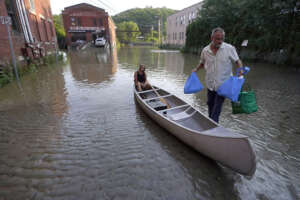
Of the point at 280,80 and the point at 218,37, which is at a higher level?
the point at 218,37

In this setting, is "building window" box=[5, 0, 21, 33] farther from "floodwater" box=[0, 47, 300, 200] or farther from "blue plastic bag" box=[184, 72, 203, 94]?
"blue plastic bag" box=[184, 72, 203, 94]

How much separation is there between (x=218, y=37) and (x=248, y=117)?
3127 millimetres

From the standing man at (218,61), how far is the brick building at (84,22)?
136 ft

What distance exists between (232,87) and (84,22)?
44.2 m

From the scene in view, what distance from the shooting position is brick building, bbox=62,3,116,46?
39.1 metres

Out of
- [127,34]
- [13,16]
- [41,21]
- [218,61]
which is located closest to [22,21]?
[13,16]

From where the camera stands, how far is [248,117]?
16.5 feet

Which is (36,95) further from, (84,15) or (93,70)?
(84,15)

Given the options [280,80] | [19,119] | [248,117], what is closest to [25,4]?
[19,119]

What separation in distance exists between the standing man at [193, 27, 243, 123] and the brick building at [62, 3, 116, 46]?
4142 centimetres

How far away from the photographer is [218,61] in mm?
3154

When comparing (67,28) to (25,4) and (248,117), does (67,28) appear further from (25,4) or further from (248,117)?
(248,117)

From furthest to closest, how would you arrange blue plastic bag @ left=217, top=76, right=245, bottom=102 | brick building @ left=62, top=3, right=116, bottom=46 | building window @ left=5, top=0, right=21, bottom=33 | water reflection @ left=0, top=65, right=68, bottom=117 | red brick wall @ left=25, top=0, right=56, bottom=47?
1. brick building @ left=62, top=3, right=116, bottom=46
2. red brick wall @ left=25, top=0, right=56, bottom=47
3. building window @ left=5, top=0, right=21, bottom=33
4. water reflection @ left=0, top=65, right=68, bottom=117
5. blue plastic bag @ left=217, top=76, right=245, bottom=102

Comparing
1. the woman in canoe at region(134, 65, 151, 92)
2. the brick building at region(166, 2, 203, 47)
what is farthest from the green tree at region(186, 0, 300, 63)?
the brick building at region(166, 2, 203, 47)
